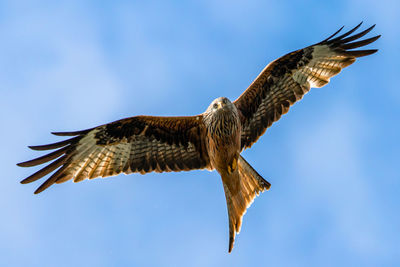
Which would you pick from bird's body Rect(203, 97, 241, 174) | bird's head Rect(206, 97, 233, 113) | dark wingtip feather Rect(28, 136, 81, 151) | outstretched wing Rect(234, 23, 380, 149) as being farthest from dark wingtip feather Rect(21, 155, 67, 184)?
outstretched wing Rect(234, 23, 380, 149)

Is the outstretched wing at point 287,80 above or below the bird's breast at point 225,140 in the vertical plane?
above

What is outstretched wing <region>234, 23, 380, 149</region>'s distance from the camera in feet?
28.8

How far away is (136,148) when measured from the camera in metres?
8.80

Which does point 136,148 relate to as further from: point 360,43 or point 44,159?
point 360,43

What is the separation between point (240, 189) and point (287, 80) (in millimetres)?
2213

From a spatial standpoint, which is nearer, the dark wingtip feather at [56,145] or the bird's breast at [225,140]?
the dark wingtip feather at [56,145]

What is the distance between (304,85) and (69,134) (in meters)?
4.33

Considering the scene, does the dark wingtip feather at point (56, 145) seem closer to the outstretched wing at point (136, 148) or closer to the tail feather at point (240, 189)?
the outstretched wing at point (136, 148)

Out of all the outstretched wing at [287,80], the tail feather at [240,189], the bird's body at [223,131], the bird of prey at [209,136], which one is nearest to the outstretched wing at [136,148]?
the bird of prey at [209,136]

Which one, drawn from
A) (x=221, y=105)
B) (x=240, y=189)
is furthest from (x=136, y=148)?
(x=240, y=189)

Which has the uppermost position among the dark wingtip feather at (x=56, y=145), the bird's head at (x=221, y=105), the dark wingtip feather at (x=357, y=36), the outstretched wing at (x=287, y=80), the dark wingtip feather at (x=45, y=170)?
the dark wingtip feather at (x=357, y=36)

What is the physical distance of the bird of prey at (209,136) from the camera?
845 centimetres

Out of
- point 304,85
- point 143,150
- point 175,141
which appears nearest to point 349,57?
point 304,85

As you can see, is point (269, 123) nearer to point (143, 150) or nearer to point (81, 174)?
point (143, 150)
